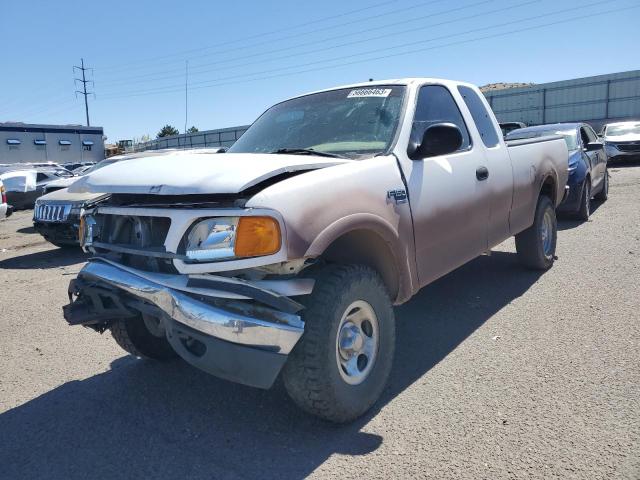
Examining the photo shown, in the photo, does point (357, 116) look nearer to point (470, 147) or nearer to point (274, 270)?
point (470, 147)

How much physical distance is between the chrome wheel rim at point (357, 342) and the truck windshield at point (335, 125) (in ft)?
3.49

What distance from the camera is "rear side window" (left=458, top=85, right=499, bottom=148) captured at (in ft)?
15.3

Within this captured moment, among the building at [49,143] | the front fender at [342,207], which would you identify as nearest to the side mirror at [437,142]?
the front fender at [342,207]

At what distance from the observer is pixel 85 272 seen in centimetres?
299

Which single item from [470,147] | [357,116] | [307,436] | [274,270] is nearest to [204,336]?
[274,270]

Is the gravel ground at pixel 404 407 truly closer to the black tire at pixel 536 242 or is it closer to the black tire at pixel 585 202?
the black tire at pixel 536 242

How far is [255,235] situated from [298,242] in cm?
21

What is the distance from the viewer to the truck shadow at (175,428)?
8.79 ft

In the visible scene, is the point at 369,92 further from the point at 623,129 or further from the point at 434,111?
the point at 623,129

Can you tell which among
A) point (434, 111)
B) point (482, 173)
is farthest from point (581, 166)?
point (434, 111)

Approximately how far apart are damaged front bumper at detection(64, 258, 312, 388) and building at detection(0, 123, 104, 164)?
58.1 m

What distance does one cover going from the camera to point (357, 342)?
3008 millimetres

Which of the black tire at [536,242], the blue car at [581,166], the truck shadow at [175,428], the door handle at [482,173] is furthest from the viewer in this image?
the blue car at [581,166]

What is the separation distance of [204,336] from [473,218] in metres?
2.50
